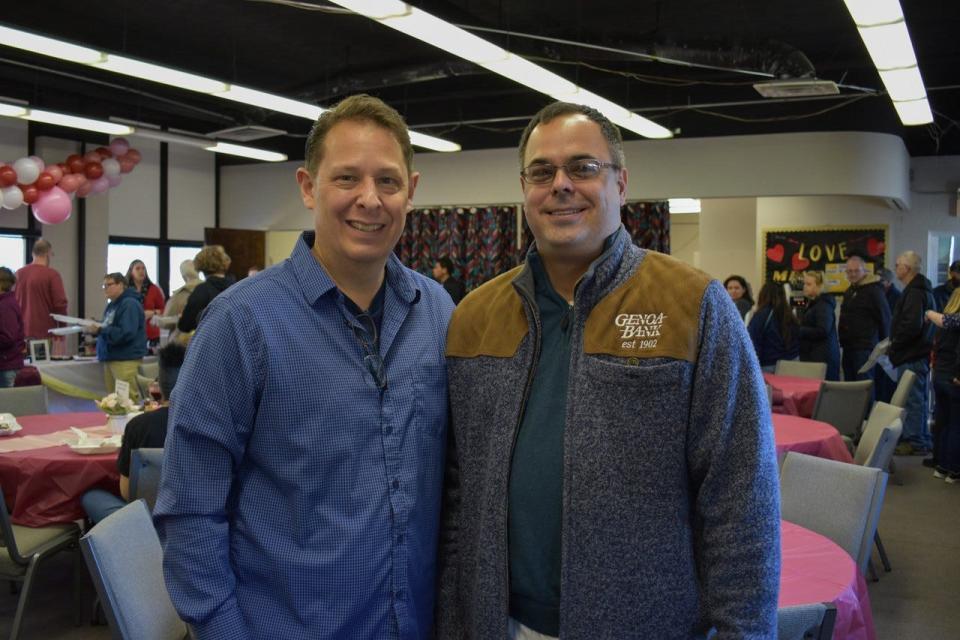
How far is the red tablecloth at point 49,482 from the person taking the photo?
373 centimetres

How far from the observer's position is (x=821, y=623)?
184 cm

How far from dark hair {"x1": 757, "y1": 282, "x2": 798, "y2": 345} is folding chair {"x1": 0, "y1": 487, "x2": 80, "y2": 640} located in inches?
226

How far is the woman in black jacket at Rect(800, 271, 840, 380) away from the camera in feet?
26.0

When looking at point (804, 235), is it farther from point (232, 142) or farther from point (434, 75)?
point (232, 142)

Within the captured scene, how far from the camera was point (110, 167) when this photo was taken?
33.7 feet

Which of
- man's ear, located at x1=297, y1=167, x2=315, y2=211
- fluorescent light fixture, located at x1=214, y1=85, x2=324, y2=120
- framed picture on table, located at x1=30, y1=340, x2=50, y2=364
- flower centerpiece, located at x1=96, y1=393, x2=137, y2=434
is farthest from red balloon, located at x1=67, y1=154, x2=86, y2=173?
man's ear, located at x1=297, y1=167, x2=315, y2=211

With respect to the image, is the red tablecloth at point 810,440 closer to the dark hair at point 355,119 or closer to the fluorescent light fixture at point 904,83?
the fluorescent light fixture at point 904,83

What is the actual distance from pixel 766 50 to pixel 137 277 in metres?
7.40

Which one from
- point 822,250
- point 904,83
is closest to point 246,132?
point 904,83

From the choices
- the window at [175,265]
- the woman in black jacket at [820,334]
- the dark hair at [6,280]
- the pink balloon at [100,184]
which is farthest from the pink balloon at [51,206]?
the woman in black jacket at [820,334]

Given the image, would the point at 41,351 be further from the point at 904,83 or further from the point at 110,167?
A: the point at 904,83

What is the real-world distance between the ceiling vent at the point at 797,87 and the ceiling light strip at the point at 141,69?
3.16m

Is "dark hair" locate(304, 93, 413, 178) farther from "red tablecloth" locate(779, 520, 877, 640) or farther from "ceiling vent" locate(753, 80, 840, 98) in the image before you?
"ceiling vent" locate(753, 80, 840, 98)

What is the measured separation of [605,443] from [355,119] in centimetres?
77
